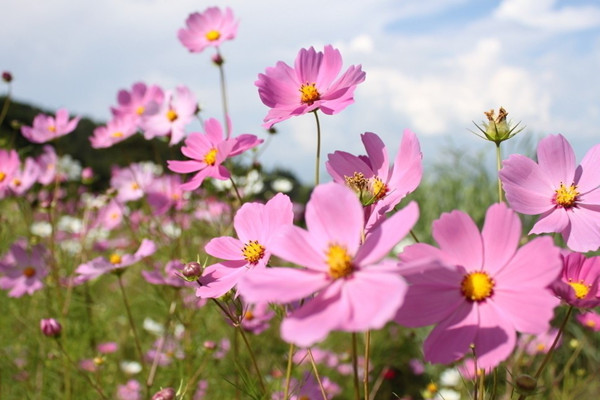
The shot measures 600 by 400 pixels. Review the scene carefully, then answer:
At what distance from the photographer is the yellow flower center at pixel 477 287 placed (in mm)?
448

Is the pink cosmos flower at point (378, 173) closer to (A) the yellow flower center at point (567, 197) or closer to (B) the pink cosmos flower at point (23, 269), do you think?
(A) the yellow flower center at point (567, 197)

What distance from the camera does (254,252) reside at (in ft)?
1.94

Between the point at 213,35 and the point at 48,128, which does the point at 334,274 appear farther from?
the point at 48,128

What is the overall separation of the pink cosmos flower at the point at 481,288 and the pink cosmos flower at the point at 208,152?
12.6 inches

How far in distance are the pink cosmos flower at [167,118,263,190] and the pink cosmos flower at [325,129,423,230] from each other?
0.47 feet

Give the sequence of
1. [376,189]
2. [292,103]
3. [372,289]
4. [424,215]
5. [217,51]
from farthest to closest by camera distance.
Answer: [424,215] < [217,51] < [292,103] < [376,189] < [372,289]

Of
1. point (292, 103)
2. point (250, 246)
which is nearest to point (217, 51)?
point (292, 103)

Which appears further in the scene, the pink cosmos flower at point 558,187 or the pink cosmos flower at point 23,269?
the pink cosmos flower at point 23,269

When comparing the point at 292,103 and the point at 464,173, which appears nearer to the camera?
the point at 292,103

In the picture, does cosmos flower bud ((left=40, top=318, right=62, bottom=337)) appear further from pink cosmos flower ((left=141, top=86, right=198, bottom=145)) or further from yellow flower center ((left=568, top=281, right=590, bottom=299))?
yellow flower center ((left=568, top=281, right=590, bottom=299))

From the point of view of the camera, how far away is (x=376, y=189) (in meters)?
0.59

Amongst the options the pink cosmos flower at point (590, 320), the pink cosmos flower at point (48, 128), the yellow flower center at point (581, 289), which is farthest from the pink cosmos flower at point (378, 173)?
the pink cosmos flower at point (48, 128)

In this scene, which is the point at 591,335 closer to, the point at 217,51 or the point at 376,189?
the point at 217,51

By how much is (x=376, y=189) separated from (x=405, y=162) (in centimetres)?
5
